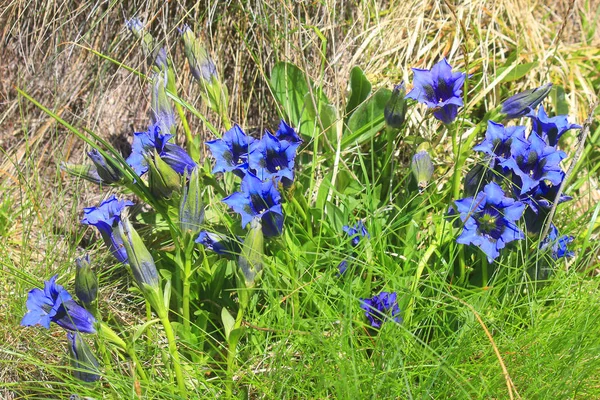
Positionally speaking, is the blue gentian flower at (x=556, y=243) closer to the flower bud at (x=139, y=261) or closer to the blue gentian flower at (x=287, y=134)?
the blue gentian flower at (x=287, y=134)

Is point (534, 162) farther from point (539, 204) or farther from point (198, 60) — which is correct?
point (198, 60)

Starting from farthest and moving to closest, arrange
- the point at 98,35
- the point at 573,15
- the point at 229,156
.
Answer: the point at 573,15 → the point at 98,35 → the point at 229,156

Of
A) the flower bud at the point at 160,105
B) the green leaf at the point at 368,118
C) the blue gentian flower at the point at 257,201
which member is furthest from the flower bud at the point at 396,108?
the flower bud at the point at 160,105

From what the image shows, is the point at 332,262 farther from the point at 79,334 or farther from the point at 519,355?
the point at 79,334

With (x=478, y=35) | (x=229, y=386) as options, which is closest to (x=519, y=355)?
(x=229, y=386)

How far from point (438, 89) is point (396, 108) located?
0.13 metres

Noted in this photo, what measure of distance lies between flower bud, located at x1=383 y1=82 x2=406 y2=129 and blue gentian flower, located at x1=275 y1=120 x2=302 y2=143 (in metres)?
0.27

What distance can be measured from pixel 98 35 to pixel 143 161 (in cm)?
86

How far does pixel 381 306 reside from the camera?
159 centimetres

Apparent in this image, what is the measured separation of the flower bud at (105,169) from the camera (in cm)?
168

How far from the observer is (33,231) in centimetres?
222

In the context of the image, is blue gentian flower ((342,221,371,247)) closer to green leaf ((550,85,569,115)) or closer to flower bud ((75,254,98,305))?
flower bud ((75,254,98,305))

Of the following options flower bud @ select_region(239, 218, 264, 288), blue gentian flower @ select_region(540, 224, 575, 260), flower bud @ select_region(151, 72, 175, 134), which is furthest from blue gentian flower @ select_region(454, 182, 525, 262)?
flower bud @ select_region(151, 72, 175, 134)

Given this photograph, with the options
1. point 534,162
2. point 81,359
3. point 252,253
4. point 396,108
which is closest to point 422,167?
point 396,108
